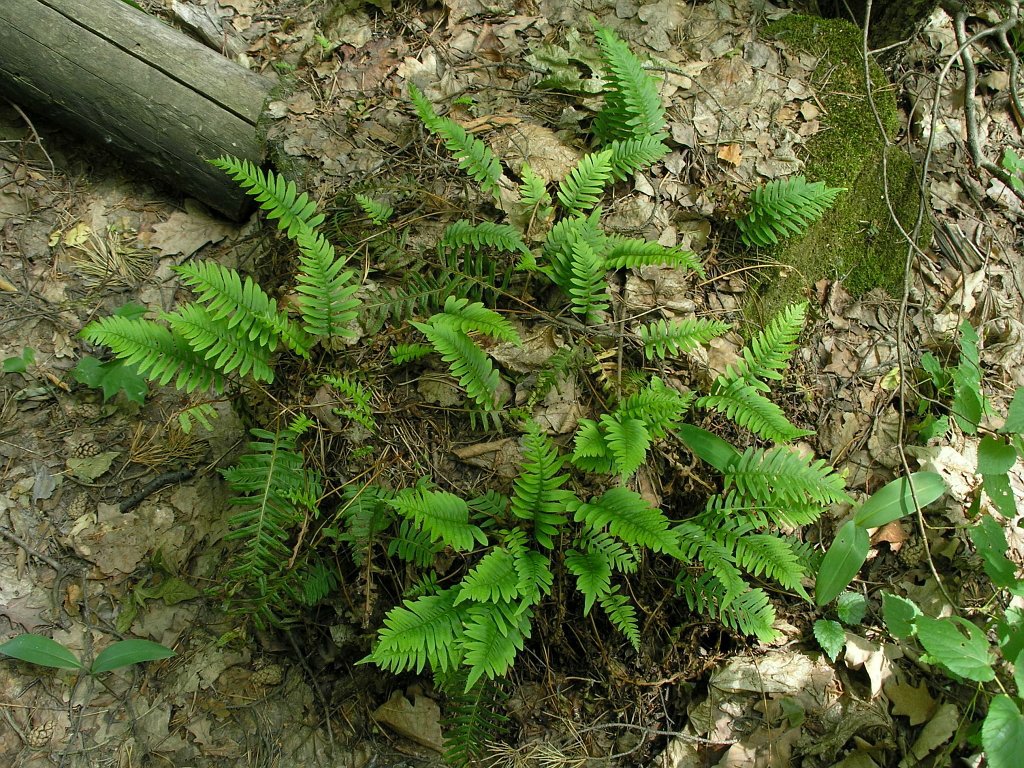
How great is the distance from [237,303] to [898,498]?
310 centimetres

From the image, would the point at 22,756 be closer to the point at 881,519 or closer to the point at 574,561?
the point at 574,561

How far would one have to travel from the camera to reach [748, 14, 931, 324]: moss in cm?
349

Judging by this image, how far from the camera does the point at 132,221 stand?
3807 millimetres

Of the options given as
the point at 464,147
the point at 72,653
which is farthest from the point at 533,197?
the point at 72,653

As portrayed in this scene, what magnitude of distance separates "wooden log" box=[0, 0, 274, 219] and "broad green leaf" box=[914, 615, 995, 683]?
3.82 meters

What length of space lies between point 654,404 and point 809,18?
2853 mm

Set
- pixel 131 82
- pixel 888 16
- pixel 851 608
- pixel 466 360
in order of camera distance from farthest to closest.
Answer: pixel 888 16 < pixel 131 82 < pixel 851 608 < pixel 466 360

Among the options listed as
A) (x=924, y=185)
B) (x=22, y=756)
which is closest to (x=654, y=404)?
(x=924, y=185)

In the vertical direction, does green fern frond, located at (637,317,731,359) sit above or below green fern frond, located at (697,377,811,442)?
above

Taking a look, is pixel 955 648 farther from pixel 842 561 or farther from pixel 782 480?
pixel 782 480

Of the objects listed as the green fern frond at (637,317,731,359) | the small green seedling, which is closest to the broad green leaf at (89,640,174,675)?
the small green seedling

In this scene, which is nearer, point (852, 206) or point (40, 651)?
point (40, 651)

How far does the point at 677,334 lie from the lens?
3.02 meters

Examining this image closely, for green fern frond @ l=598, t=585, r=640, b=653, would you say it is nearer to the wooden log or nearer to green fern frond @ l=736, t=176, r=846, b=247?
green fern frond @ l=736, t=176, r=846, b=247
